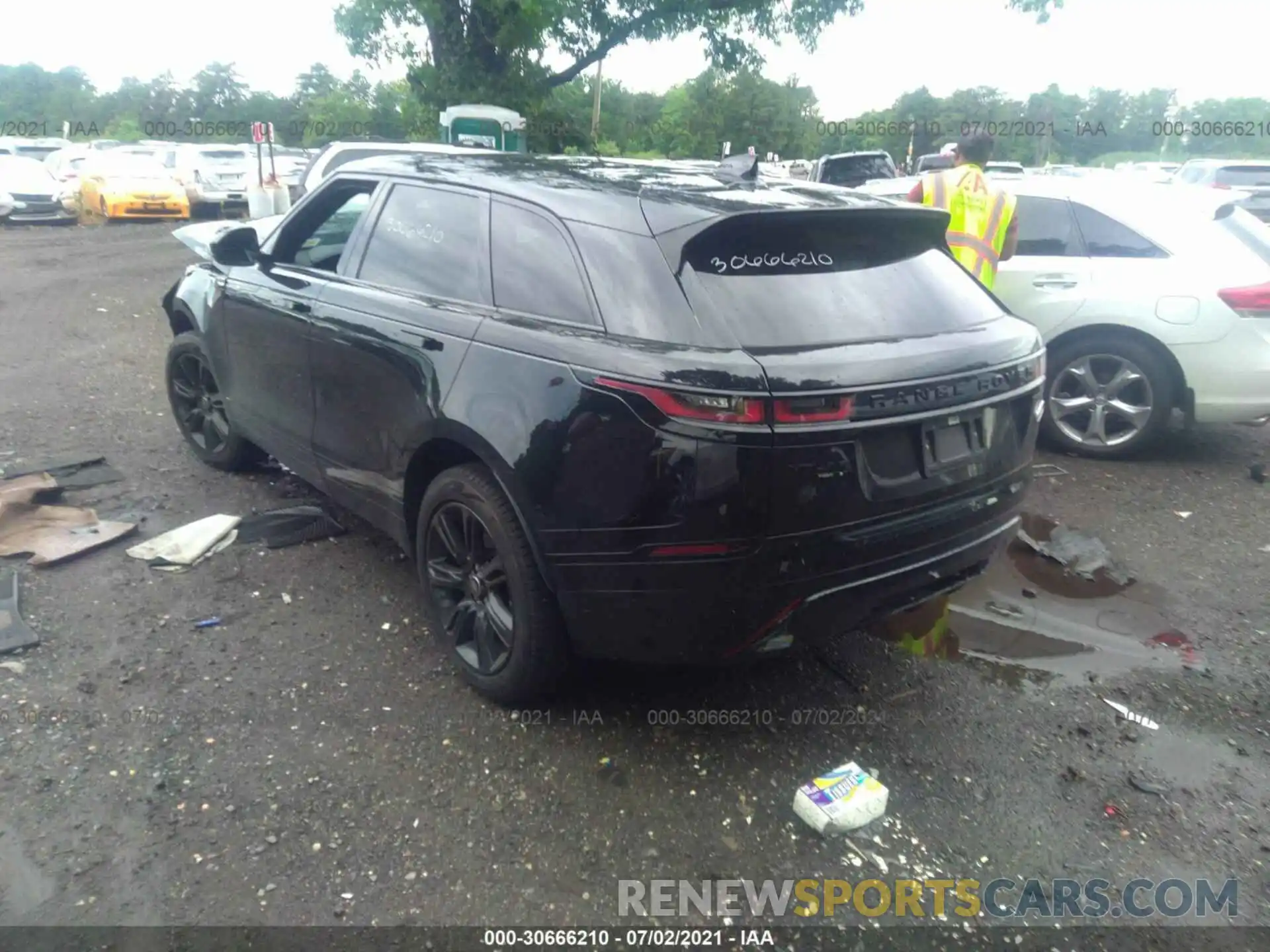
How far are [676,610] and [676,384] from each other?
66 cm

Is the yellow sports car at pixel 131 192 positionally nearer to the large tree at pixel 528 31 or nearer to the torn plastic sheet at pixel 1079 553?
the large tree at pixel 528 31

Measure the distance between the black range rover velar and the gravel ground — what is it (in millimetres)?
395

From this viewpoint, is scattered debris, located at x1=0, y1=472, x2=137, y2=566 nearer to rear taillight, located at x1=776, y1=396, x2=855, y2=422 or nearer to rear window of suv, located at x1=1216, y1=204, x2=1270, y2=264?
rear taillight, located at x1=776, y1=396, x2=855, y2=422

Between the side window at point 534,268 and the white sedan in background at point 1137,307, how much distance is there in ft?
13.1

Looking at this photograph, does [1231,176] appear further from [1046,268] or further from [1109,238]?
[1046,268]

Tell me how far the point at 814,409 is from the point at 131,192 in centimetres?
2025

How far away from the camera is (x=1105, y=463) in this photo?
6.15 meters

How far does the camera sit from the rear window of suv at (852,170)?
19.4 metres

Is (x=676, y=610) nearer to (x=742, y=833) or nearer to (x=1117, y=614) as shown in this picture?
(x=742, y=833)

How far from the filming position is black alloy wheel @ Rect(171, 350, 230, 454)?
538 centimetres

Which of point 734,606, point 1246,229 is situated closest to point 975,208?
point 1246,229

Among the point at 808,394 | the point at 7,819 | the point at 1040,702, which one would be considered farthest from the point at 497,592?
the point at 1040,702

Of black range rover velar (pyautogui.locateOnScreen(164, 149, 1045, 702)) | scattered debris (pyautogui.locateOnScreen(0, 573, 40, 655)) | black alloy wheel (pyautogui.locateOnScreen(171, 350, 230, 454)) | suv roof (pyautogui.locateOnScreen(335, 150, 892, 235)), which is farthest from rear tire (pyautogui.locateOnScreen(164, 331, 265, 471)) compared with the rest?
suv roof (pyautogui.locateOnScreen(335, 150, 892, 235))

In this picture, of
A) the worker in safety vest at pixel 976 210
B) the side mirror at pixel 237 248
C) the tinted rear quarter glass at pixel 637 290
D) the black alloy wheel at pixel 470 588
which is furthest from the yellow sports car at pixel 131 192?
the tinted rear quarter glass at pixel 637 290
